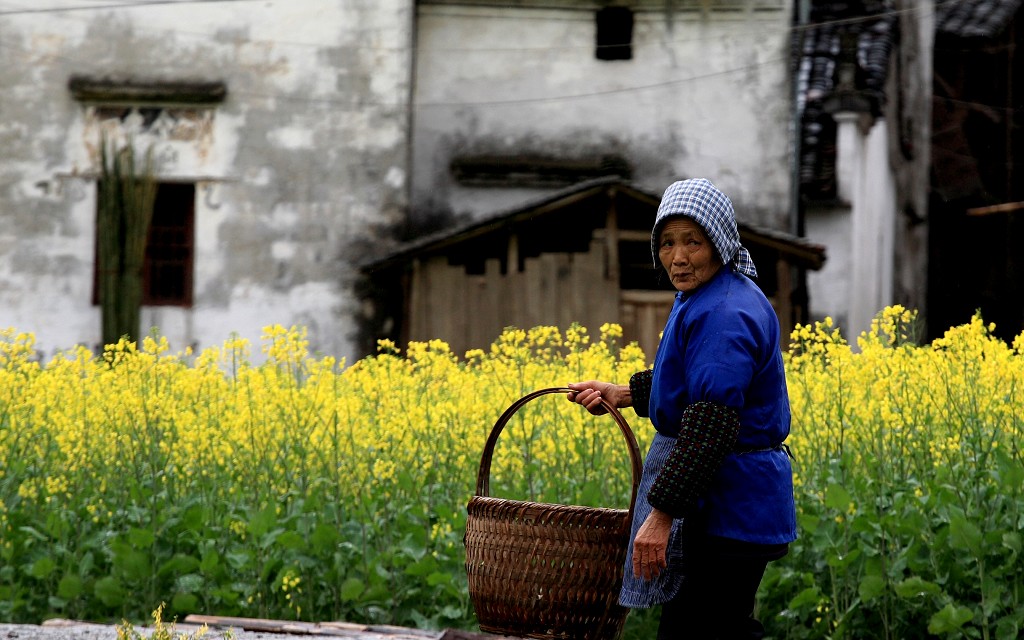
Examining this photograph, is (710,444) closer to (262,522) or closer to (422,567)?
(422,567)

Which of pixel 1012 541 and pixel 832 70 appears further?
pixel 832 70

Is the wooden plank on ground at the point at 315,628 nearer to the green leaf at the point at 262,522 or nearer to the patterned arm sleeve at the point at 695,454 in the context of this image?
the green leaf at the point at 262,522

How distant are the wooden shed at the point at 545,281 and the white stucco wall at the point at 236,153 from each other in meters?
1.27

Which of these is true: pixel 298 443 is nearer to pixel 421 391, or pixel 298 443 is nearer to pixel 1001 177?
pixel 421 391

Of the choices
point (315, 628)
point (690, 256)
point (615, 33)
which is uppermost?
point (615, 33)

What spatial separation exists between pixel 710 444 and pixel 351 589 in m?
2.77

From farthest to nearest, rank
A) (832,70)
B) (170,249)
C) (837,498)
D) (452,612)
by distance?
(170,249)
(832,70)
(452,612)
(837,498)

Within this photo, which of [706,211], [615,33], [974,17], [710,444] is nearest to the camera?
[710,444]

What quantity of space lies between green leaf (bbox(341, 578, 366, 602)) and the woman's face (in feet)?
8.66

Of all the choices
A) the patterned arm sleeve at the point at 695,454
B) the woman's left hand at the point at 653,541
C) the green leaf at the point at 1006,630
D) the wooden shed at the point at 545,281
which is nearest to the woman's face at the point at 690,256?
the patterned arm sleeve at the point at 695,454

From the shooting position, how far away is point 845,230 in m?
18.0

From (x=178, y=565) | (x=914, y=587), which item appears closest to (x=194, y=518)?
(x=178, y=565)

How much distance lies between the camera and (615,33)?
1903 cm

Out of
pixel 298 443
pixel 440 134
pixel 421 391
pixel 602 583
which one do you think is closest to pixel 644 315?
pixel 440 134
